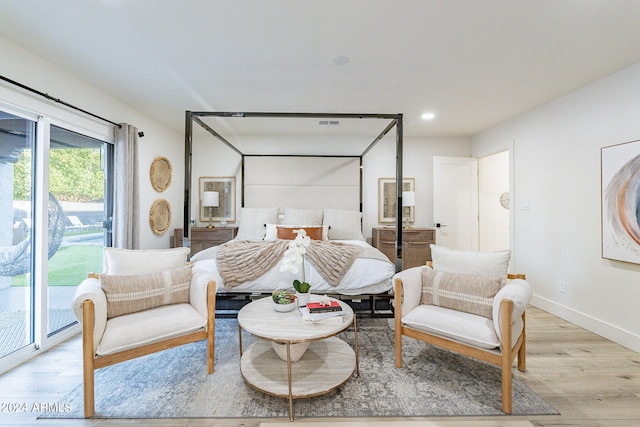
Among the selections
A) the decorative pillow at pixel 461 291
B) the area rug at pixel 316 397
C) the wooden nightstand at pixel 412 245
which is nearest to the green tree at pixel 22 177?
the area rug at pixel 316 397

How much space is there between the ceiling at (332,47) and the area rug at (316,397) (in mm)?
2463

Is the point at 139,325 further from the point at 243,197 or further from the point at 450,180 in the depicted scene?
the point at 450,180

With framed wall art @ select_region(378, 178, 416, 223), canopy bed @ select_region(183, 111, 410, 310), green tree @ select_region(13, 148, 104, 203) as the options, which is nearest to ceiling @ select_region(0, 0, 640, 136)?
canopy bed @ select_region(183, 111, 410, 310)

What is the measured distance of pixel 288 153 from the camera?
196 inches

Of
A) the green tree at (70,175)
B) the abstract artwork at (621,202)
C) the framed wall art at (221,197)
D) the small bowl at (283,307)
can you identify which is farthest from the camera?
the framed wall art at (221,197)

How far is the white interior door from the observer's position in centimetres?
473

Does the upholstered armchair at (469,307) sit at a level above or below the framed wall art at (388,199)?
below

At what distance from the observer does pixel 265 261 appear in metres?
2.79

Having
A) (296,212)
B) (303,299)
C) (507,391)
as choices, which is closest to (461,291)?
(507,391)

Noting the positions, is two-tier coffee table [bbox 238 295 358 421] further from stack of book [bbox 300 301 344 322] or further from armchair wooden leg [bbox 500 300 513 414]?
armchair wooden leg [bbox 500 300 513 414]

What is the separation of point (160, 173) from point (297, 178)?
2.11m

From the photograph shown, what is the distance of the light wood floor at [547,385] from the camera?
1591 mm

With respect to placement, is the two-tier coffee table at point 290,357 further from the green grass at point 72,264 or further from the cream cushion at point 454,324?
the green grass at point 72,264

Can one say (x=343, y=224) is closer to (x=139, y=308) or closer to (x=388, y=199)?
(x=388, y=199)
